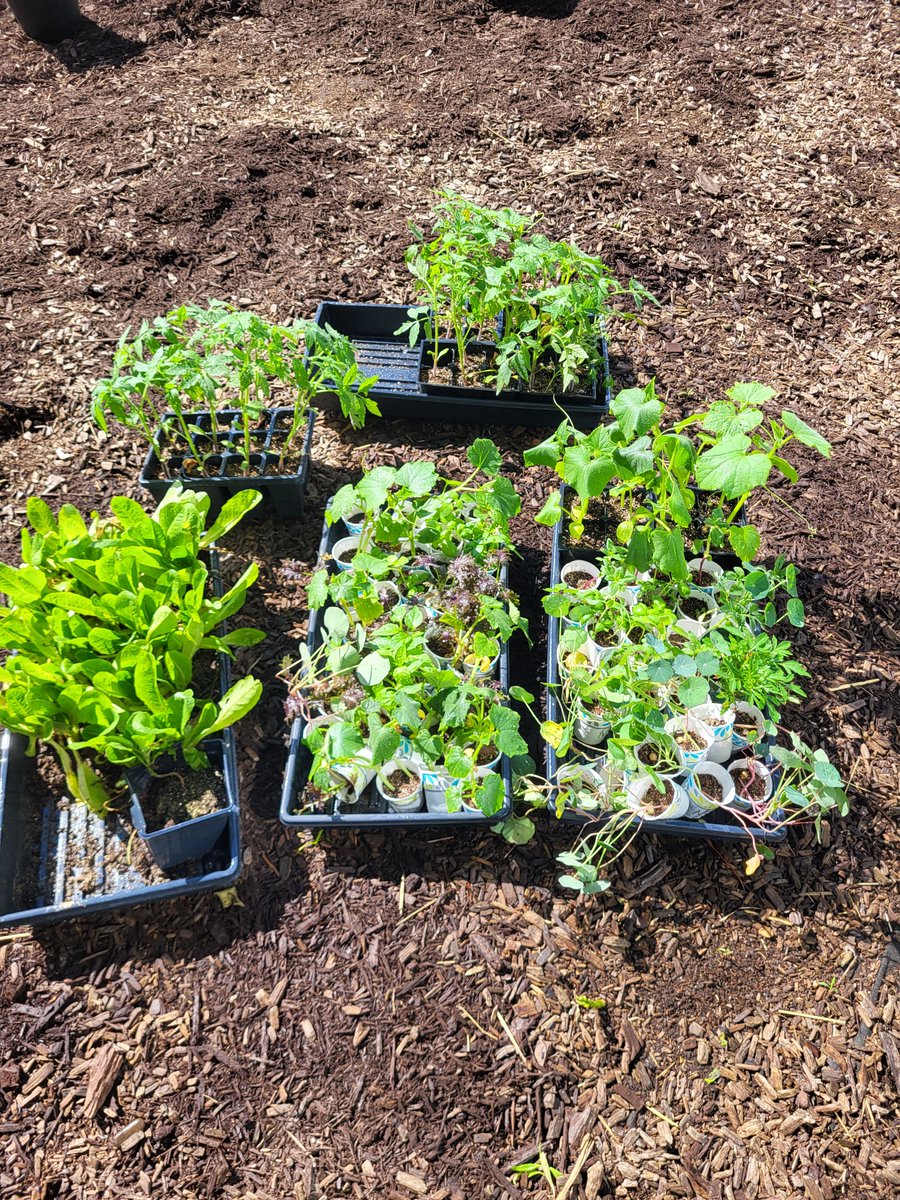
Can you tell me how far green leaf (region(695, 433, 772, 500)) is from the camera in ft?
7.13

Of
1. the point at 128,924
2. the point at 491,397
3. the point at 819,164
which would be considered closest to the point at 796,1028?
the point at 128,924

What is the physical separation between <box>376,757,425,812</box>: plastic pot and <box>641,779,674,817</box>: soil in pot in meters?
0.67

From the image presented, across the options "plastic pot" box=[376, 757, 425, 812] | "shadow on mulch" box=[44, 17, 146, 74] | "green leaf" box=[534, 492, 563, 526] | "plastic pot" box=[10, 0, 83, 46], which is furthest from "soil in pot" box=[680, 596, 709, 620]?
"plastic pot" box=[10, 0, 83, 46]

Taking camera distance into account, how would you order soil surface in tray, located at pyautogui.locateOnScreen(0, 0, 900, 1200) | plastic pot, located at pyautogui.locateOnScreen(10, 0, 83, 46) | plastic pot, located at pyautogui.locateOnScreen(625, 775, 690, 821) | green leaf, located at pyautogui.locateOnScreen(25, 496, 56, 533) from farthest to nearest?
1. plastic pot, located at pyautogui.locateOnScreen(10, 0, 83, 46)
2. green leaf, located at pyautogui.locateOnScreen(25, 496, 56, 533)
3. plastic pot, located at pyautogui.locateOnScreen(625, 775, 690, 821)
4. soil surface in tray, located at pyautogui.locateOnScreen(0, 0, 900, 1200)

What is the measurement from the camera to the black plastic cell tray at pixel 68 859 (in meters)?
2.20

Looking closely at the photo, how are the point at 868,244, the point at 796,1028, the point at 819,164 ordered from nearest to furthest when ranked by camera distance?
1. the point at 796,1028
2. the point at 868,244
3. the point at 819,164

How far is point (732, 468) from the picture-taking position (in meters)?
2.21

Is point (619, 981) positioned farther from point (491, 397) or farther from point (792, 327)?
point (792, 327)

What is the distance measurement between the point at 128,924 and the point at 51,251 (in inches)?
137

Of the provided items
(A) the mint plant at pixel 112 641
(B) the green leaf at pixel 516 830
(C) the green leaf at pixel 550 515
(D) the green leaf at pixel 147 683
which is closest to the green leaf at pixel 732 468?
(C) the green leaf at pixel 550 515

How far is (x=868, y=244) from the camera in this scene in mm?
4203

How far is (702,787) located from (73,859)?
1.90m

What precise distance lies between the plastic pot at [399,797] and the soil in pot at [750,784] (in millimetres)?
967

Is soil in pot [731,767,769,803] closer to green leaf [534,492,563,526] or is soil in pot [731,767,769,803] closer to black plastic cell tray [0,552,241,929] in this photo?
green leaf [534,492,563,526]
